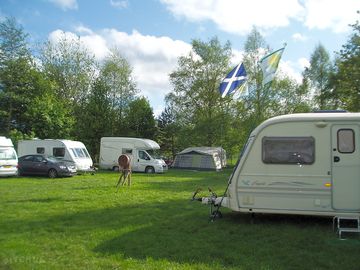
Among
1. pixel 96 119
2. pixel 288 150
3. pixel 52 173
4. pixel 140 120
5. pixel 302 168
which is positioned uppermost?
pixel 140 120

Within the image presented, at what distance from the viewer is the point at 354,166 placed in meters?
8.94

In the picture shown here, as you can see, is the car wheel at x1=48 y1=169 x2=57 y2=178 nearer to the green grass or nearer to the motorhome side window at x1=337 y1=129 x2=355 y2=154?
the green grass

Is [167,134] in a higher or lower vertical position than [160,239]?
higher

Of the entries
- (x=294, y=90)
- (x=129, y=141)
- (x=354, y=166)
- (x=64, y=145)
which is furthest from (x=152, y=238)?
(x=294, y=90)

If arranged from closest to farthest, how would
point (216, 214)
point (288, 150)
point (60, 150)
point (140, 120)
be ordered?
1. point (288, 150)
2. point (216, 214)
3. point (60, 150)
4. point (140, 120)

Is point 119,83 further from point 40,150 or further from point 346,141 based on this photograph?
point 346,141

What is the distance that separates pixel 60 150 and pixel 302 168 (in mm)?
21093

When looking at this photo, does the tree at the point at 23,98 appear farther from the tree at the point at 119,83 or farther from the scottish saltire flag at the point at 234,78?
the scottish saltire flag at the point at 234,78

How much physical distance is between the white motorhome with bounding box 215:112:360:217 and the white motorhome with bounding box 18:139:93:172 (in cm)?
1929

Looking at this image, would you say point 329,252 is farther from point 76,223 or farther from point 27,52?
point 27,52

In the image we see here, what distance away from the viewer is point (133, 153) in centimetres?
3222

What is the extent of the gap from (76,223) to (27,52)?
35993 millimetres

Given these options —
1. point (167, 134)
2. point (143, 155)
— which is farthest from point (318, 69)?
point (143, 155)

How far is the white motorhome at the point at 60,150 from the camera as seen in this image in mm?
27312
